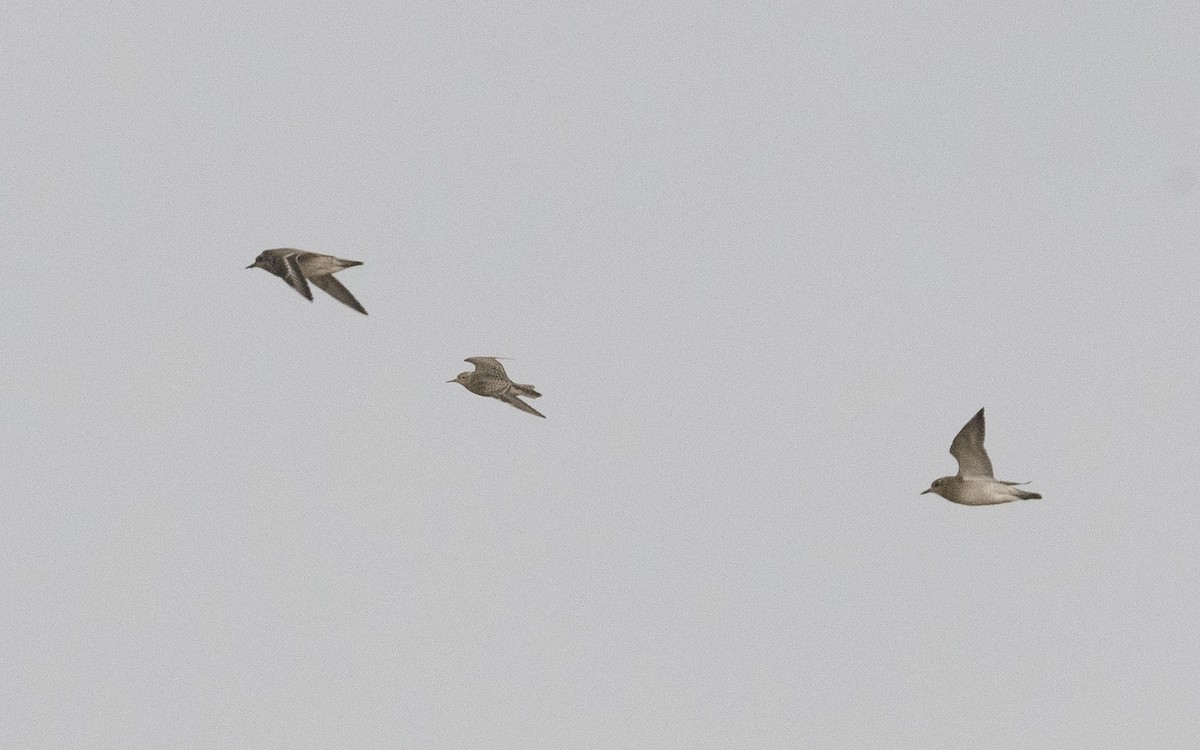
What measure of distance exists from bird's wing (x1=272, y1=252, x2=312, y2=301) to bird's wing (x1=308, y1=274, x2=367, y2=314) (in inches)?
19.6

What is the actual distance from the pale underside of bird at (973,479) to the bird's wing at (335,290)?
33.5 ft

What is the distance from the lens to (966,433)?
76.4ft

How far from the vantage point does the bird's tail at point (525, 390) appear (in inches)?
1049

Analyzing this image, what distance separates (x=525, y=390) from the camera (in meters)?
26.8

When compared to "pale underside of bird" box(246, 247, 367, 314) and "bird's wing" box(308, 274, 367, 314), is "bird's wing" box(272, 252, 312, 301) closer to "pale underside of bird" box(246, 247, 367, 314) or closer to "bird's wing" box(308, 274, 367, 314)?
"pale underside of bird" box(246, 247, 367, 314)

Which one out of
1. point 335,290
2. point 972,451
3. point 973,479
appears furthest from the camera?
point 335,290

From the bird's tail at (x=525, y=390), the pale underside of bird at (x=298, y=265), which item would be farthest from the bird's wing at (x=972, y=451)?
the pale underside of bird at (x=298, y=265)

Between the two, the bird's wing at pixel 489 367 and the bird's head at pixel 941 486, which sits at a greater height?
the bird's wing at pixel 489 367

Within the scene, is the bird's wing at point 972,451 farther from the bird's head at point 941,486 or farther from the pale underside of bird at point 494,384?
the pale underside of bird at point 494,384

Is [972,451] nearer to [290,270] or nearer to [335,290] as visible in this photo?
[335,290]

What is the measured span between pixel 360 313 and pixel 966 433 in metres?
10.3

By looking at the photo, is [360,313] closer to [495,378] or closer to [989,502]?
[495,378]


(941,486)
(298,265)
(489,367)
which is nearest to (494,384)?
A: (489,367)

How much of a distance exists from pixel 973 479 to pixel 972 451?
51 centimetres
